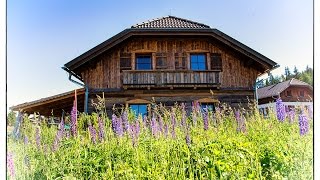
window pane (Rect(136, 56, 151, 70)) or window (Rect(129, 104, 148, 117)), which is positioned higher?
window pane (Rect(136, 56, 151, 70))

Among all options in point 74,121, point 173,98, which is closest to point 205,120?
point 173,98

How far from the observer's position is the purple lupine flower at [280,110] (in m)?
1.34

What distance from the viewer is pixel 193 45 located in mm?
1589

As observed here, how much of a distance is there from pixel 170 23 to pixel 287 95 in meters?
0.54

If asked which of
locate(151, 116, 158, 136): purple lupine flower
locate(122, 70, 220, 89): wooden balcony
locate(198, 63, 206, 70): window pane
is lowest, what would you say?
locate(151, 116, 158, 136): purple lupine flower

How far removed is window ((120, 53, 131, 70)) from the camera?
5.10 ft

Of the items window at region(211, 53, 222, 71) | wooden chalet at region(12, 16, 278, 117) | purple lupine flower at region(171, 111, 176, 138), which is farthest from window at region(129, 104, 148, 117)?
window at region(211, 53, 222, 71)

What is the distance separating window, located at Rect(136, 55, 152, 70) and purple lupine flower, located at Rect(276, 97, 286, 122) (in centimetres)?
56

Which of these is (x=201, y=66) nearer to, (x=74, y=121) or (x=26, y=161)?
(x=74, y=121)

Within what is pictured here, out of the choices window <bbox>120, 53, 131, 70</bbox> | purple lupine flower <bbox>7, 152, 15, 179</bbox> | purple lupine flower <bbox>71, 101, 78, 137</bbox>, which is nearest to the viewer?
purple lupine flower <bbox>7, 152, 15, 179</bbox>

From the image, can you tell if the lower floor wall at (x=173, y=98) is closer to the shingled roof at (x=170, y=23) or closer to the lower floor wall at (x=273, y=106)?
the lower floor wall at (x=273, y=106)

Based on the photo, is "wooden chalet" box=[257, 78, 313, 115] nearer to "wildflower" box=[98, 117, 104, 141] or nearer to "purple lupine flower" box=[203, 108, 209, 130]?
"purple lupine flower" box=[203, 108, 209, 130]

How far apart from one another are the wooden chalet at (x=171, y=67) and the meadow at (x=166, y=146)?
6 cm

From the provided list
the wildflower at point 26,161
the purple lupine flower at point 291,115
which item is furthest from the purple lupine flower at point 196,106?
the wildflower at point 26,161
